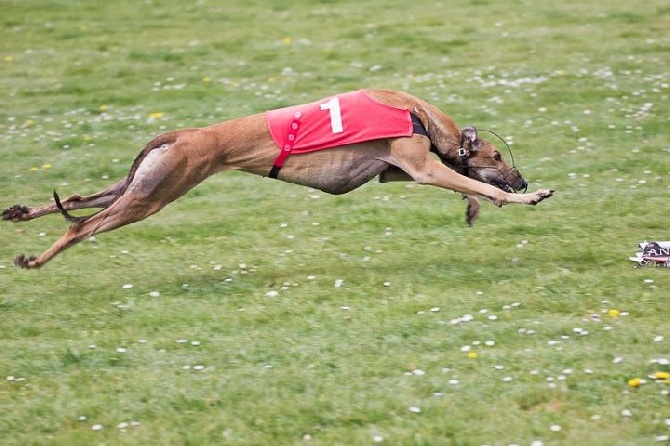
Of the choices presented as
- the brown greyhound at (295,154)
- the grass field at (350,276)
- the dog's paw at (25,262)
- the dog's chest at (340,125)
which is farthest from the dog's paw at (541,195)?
the dog's paw at (25,262)

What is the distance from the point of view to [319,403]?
6668mm

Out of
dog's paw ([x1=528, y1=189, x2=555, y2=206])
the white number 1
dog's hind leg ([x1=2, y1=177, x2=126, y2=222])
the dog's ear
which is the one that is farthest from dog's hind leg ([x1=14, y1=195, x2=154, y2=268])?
dog's paw ([x1=528, y1=189, x2=555, y2=206])

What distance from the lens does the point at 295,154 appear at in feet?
29.3

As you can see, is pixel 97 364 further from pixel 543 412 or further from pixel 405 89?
pixel 405 89

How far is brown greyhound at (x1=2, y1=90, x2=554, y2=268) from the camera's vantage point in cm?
884

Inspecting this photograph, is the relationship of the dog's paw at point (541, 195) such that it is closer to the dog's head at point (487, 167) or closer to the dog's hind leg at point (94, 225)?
the dog's head at point (487, 167)

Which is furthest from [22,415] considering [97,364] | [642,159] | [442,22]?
[442,22]

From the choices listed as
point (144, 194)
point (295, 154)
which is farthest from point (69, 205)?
point (295, 154)

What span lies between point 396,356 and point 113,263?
370cm

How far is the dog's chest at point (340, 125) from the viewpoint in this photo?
29.1ft

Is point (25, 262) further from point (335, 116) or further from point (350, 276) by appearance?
point (335, 116)

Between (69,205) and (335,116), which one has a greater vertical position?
(335,116)

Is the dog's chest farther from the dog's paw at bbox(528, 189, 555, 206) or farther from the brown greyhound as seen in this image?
the dog's paw at bbox(528, 189, 555, 206)

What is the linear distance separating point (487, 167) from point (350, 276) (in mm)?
1536
